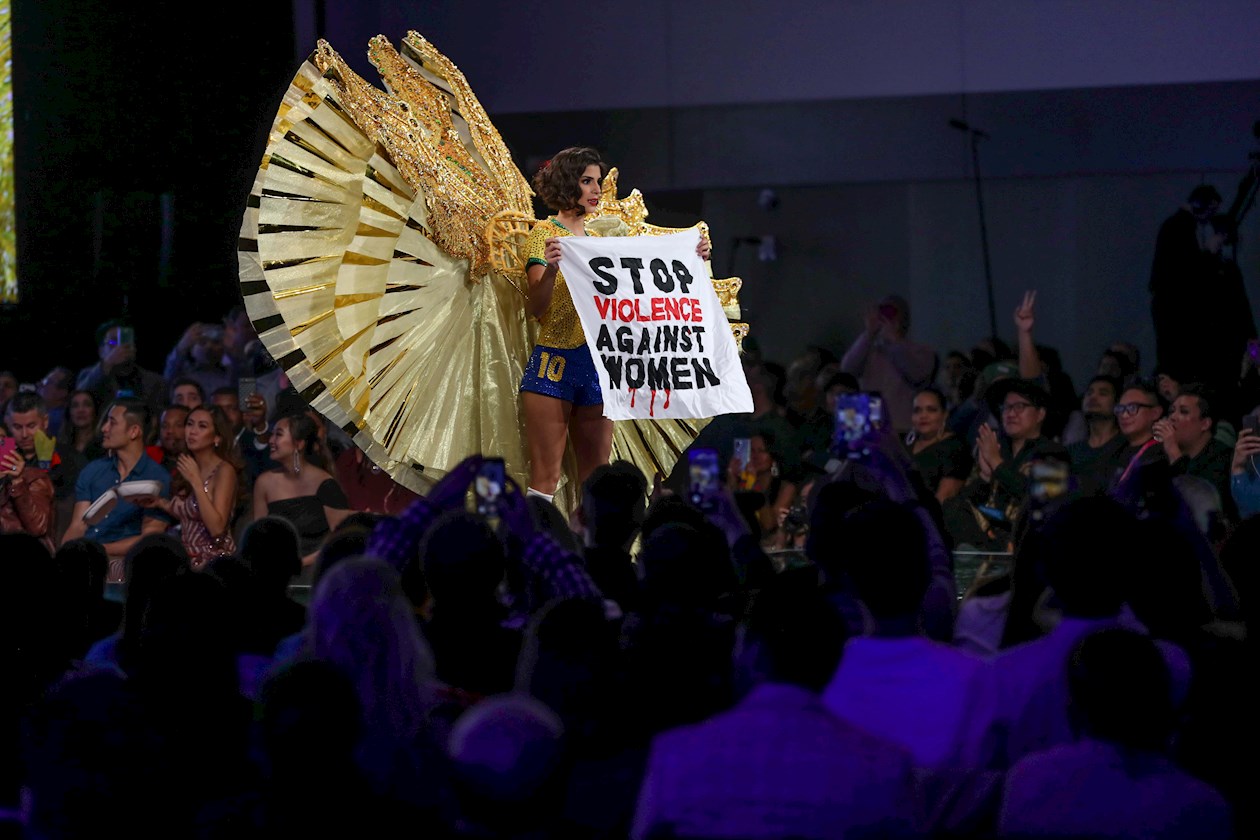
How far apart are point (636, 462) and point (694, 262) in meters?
1.07

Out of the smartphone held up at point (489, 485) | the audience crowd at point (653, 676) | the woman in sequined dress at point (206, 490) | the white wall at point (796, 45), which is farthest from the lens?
the white wall at point (796, 45)

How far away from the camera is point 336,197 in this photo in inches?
246

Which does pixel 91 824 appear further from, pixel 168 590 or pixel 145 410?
pixel 145 410

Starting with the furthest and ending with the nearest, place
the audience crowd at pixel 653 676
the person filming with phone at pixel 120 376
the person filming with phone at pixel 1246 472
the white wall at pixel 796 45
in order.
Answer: the white wall at pixel 796 45 < the person filming with phone at pixel 120 376 < the person filming with phone at pixel 1246 472 < the audience crowd at pixel 653 676

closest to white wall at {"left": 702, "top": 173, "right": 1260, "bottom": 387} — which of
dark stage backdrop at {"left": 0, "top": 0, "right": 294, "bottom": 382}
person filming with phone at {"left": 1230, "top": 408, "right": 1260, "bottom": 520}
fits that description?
dark stage backdrop at {"left": 0, "top": 0, "right": 294, "bottom": 382}

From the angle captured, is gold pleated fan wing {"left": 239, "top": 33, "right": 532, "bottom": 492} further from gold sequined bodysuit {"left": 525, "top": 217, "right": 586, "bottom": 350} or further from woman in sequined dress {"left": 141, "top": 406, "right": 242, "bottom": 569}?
woman in sequined dress {"left": 141, "top": 406, "right": 242, "bottom": 569}

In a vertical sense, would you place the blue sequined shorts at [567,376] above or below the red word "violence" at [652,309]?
below

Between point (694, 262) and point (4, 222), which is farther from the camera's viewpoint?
point (4, 222)

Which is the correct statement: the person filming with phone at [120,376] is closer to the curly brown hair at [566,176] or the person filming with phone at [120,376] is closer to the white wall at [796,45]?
the white wall at [796,45]

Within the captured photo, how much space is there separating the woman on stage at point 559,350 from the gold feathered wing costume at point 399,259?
0.21m

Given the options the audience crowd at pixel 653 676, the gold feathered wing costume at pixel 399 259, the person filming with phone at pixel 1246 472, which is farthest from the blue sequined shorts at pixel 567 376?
the person filming with phone at pixel 1246 472

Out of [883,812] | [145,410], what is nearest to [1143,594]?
[883,812]

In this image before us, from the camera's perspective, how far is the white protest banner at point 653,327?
19.8ft

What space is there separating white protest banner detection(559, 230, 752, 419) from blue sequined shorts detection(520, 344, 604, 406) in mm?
211
